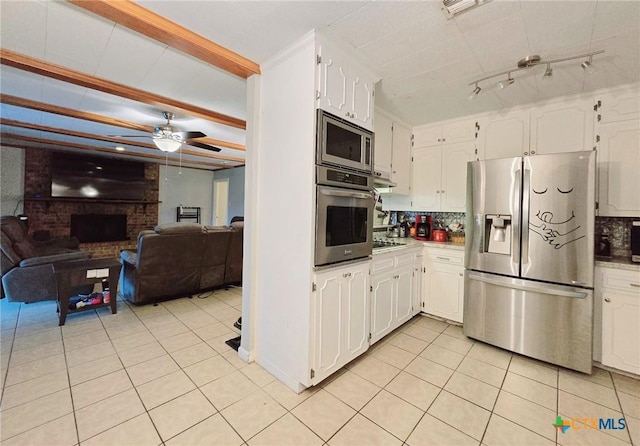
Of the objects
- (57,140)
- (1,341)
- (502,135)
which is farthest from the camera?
(57,140)

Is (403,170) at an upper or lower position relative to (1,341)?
upper

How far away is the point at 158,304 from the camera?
3.56 metres

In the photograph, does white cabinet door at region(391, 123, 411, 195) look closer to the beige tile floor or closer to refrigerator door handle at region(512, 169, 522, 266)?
refrigerator door handle at region(512, 169, 522, 266)

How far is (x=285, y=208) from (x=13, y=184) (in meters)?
7.05

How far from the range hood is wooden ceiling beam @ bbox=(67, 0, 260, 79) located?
1591 mm

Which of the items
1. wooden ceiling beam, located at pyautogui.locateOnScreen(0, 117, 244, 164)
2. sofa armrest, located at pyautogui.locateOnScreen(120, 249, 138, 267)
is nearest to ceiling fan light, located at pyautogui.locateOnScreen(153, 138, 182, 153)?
sofa armrest, located at pyautogui.locateOnScreen(120, 249, 138, 267)

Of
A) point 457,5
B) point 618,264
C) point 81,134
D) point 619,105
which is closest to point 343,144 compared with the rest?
point 457,5

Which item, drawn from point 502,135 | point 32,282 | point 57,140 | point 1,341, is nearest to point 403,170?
point 502,135

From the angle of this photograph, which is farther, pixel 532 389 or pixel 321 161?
pixel 532 389

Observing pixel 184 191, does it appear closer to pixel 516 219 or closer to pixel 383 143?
pixel 383 143

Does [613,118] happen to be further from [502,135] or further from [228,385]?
[228,385]

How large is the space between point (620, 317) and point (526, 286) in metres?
0.67

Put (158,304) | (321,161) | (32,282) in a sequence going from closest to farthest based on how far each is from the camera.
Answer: (321,161) < (32,282) < (158,304)

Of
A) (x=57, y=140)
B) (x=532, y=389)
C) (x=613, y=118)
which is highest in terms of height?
(x=57, y=140)
